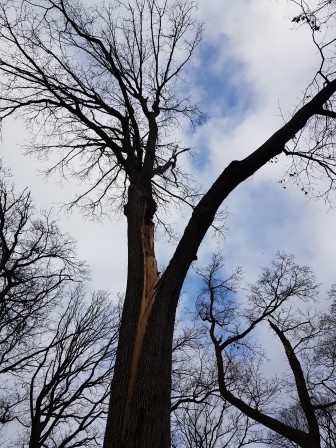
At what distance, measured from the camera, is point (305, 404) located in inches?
213

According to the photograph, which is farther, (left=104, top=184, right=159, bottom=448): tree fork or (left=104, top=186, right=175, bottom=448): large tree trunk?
(left=104, top=184, right=159, bottom=448): tree fork

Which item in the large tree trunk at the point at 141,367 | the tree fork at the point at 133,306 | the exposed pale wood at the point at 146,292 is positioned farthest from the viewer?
the exposed pale wood at the point at 146,292

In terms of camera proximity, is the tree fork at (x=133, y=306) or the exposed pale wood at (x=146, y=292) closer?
the tree fork at (x=133, y=306)

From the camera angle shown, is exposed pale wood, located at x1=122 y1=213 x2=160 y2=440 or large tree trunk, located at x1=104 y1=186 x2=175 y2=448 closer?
large tree trunk, located at x1=104 y1=186 x2=175 y2=448

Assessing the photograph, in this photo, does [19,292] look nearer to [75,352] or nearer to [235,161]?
[75,352]

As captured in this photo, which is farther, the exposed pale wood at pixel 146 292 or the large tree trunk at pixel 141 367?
the exposed pale wood at pixel 146 292

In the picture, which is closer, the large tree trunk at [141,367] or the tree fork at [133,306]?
the large tree trunk at [141,367]

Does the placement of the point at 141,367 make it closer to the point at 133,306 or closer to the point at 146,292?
the point at 133,306

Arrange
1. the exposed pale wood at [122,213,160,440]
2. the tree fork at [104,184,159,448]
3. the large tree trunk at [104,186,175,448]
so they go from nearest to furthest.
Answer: the large tree trunk at [104,186,175,448], the tree fork at [104,184,159,448], the exposed pale wood at [122,213,160,440]

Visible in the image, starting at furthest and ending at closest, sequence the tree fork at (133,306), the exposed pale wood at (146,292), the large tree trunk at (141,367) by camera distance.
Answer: the exposed pale wood at (146,292)
the tree fork at (133,306)
the large tree trunk at (141,367)

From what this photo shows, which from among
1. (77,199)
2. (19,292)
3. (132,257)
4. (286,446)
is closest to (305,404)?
(132,257)

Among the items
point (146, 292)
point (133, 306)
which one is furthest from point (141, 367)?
point (146, 292)

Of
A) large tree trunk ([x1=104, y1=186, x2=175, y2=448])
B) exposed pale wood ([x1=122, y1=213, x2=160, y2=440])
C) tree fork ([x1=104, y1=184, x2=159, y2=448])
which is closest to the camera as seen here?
large tree trunk ([x1=104, y1=186, x2=175, y2=448])

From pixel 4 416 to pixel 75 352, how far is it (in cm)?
243
